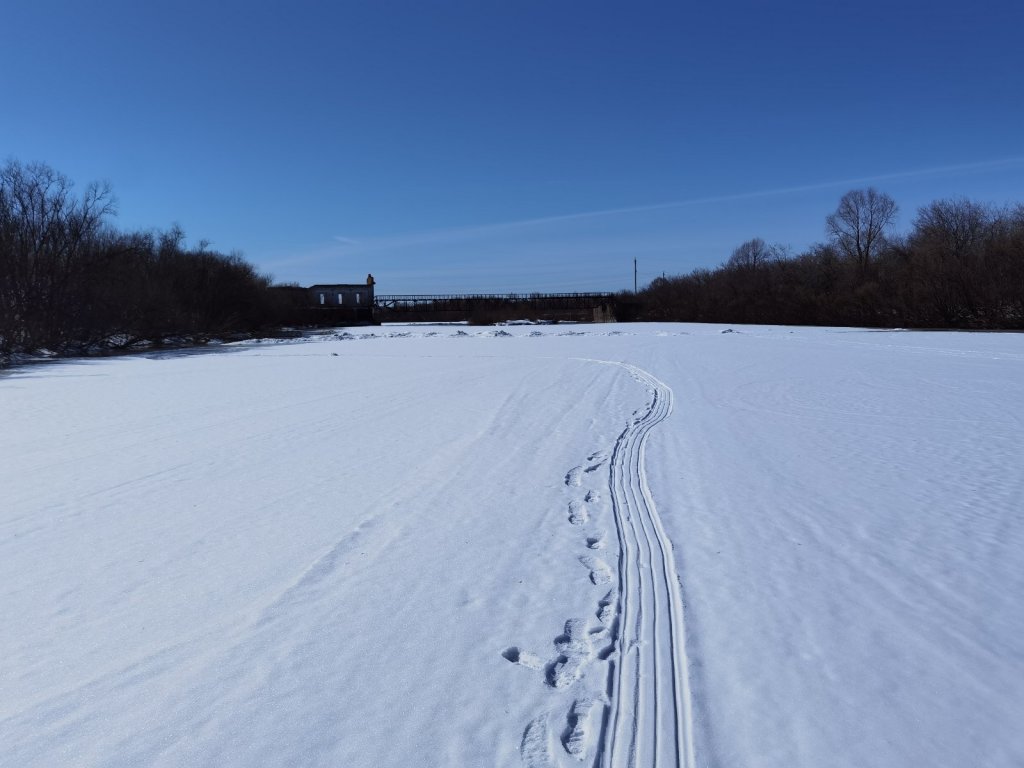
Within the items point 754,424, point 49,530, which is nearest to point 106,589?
point 49,530

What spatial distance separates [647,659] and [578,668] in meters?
0.36

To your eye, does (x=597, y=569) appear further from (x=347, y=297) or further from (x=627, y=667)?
(x=347, y=297)

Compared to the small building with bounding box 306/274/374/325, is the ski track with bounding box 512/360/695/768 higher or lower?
lower

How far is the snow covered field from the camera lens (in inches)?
115

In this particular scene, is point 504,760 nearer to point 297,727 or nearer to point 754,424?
point 297,727

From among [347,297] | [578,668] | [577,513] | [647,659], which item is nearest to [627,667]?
[647,659]

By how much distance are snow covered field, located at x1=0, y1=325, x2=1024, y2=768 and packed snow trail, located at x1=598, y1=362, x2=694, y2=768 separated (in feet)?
0.06

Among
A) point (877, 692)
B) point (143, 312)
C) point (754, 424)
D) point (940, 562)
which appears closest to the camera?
point (877, 692)

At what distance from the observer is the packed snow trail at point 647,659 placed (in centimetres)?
282

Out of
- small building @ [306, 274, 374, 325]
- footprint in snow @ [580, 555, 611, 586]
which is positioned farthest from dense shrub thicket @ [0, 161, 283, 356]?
footprint in snow @ [580, 555, 611, 586]

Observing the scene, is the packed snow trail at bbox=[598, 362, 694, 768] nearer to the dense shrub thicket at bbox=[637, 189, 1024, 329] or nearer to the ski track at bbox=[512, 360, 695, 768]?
the ski track at bbox=[512, 360, 695, 768]

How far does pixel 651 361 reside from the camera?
23609 millimetres

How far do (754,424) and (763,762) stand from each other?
27.9 feet

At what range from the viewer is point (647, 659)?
11.5ft
